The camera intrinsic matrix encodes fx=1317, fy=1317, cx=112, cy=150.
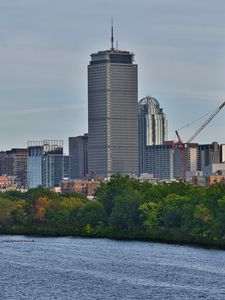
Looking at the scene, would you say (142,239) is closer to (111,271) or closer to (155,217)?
(155,217)

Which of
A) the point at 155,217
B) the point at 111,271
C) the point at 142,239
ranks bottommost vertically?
the point at 111,271

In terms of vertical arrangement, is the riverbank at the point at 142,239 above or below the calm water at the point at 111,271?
above

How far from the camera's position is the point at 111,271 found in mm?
117500

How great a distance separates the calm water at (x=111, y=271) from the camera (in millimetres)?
100750

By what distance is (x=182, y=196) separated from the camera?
181750 mm

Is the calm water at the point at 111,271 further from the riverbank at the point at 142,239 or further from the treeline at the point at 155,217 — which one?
the treeline at the point at 155,217

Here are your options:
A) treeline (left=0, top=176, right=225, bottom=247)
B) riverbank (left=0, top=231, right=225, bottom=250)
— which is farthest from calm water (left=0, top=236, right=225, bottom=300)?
treeline (left=0, top=176, right=225, bottom=247)

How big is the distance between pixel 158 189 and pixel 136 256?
57013 mm

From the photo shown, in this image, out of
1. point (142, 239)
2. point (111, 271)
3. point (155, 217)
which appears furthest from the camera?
point (155, 217)

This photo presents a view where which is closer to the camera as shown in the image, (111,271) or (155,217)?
(111,271)

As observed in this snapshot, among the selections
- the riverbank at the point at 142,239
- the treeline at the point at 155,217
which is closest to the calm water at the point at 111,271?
the riverbank at the point at 142,239

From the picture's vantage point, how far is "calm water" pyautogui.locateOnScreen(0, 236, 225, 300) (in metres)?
101

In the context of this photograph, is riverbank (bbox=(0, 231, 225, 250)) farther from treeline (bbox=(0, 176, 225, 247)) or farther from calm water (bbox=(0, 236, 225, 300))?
calm water (bbox=(0, 236, 225, 300))

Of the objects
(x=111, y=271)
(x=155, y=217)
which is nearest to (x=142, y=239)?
(x=155, y=217)
